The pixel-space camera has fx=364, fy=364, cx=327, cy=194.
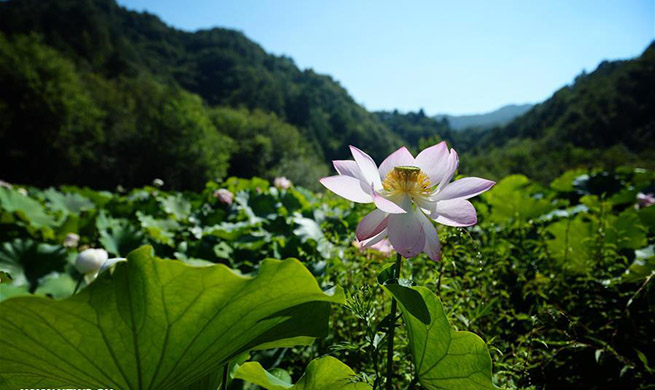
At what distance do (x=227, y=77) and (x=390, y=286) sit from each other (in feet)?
174

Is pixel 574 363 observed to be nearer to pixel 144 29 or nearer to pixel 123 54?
pixel 123 54

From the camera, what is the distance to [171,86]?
38.4m

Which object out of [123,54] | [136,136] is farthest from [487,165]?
[123,54]

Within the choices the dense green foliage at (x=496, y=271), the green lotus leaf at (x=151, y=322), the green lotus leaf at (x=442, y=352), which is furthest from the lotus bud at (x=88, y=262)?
the green lotus leaf at (x=442, y=352)

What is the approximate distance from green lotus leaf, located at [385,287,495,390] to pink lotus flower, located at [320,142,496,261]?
9 cm

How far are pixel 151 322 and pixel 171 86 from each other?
141 ft

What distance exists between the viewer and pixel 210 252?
154cm

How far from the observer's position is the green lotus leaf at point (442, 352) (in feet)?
1.65

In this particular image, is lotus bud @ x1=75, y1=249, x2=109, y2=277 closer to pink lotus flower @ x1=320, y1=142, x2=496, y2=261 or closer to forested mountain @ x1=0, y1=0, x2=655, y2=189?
pink lotus flower @ x1=320, y1=142, x2=496, y2=261

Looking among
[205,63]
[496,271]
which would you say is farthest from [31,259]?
[205,63]

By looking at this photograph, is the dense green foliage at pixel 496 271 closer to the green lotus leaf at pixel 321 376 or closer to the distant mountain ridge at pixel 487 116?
the green lotus leaf at pixel 321 376

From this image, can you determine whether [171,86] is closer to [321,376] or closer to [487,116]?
[321,376]

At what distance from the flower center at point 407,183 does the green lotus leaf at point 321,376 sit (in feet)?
0.97

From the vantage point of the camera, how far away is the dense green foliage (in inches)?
31.5
